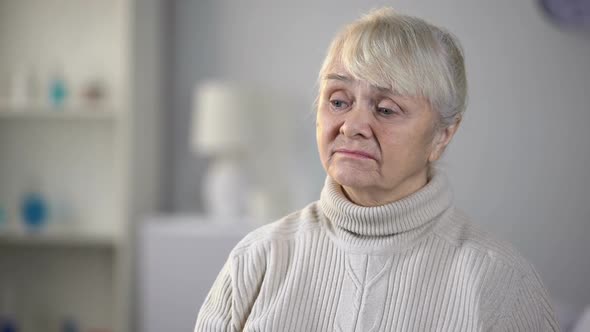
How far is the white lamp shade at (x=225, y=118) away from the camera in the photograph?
327 centimetres


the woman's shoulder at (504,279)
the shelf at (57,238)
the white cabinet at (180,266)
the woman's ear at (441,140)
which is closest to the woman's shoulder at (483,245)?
the woman's shoulder at (504,279)

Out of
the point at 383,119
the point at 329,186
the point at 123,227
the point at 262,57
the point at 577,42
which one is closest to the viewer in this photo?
the point at 383,119

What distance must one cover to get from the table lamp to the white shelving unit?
319 millimetres

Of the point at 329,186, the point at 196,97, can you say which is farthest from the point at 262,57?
the point at 329,186

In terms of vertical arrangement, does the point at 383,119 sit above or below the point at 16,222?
above

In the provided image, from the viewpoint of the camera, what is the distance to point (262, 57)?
11.8 feet

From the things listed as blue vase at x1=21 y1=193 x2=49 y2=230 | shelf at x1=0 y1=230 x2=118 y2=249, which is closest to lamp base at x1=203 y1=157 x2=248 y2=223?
shelf at x1=0 y1=230 x2=118 y2=249

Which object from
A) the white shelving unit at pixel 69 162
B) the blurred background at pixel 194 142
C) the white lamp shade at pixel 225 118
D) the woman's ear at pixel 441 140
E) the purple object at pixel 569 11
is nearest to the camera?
the woman's ear at pixel 441 140

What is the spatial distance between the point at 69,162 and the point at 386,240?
2593 millimetres

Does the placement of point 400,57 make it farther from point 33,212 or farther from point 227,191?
point 33,212

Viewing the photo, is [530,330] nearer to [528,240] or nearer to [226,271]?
[226,271]

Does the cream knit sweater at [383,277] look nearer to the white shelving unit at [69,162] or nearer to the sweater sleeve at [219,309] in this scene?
the sweater sleeve at [219,309]

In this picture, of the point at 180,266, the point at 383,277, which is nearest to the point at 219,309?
the point at 383,277

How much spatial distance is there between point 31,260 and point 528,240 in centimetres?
227
